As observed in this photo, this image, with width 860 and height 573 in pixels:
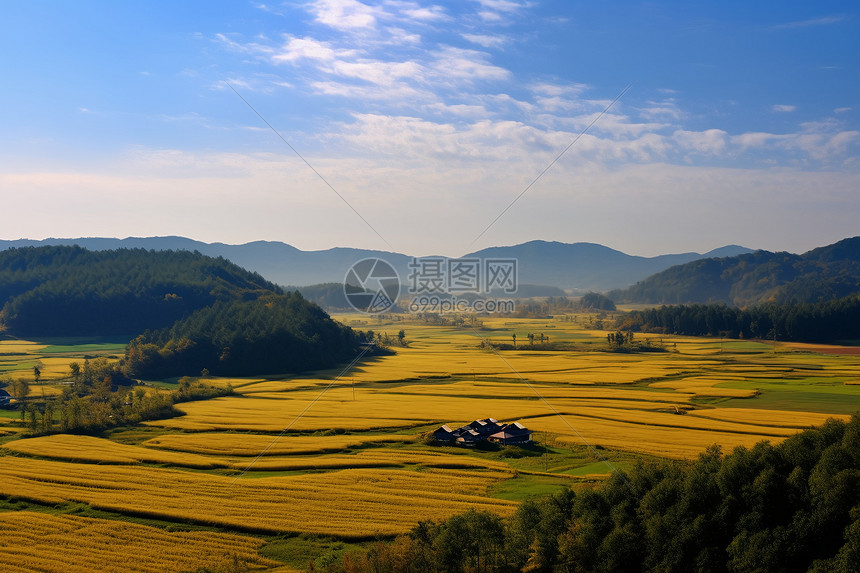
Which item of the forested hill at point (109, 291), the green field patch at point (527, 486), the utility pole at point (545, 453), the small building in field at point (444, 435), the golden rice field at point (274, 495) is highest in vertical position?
the forested hill at point (109, 291)

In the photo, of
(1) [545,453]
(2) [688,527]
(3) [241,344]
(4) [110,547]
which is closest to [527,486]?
(1) [545,453]

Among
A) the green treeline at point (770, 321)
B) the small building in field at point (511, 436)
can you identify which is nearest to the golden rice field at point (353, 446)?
the small building in field at point (511, 436)

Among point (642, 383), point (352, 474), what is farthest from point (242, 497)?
point (642, 383)

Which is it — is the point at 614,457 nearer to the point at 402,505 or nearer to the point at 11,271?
the point at 402,505

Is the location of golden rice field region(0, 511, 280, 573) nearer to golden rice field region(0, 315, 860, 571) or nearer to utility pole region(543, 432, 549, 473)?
golden rice field region(0, 315, 860, 571)

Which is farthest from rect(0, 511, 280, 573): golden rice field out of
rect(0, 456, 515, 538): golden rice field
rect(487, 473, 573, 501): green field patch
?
rect(487, 473, 573, 501): green field patch

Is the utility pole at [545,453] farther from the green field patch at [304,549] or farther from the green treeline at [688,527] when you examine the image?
the green field patch at [304,549]
